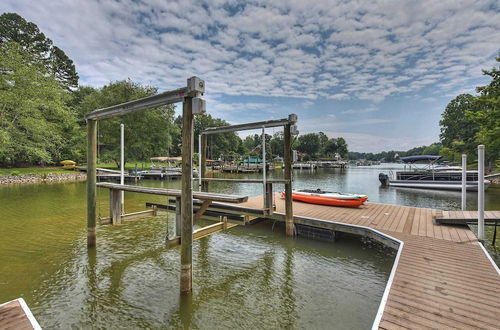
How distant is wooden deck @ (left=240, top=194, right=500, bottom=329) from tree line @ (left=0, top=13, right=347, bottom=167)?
4993mm

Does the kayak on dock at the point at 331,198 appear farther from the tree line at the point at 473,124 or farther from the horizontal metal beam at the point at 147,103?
the tree line at the point at 473,124

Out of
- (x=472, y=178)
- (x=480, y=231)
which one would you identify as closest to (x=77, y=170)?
(x=480, y=231)

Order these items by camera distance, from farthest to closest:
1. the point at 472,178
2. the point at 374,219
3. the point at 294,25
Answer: the point at 472,178 < the point at 294,25 < the point at 374,219

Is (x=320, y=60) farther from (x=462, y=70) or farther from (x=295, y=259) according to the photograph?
(x=295, y=259)

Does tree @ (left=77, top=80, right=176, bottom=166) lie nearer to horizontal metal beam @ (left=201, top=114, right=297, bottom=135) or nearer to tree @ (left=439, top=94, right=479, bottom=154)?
horizontal metal beam @ (left=201, top=114, right=297, bottom=135)

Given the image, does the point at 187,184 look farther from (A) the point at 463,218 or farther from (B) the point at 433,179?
(B) the point at 433,179

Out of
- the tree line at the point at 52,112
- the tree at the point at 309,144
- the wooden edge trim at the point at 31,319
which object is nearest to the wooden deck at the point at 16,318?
the wooden edge trim at the point at 31,319

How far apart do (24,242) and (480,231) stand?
12173mm

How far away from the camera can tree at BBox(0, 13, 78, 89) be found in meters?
32.2

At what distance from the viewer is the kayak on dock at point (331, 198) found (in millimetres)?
9250

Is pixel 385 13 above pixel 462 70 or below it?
above

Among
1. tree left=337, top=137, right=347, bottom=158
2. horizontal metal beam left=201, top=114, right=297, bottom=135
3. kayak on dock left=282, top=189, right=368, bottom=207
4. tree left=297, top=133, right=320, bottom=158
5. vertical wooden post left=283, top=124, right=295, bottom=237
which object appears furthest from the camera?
tree left=337, top=137, right=347, bottom=158

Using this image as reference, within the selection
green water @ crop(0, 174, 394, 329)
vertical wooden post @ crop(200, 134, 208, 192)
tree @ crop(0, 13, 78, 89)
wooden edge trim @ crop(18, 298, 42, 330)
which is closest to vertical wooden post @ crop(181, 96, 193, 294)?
green water @ crop(0, 174, 394, 329)

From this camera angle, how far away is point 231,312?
12.8 feet
